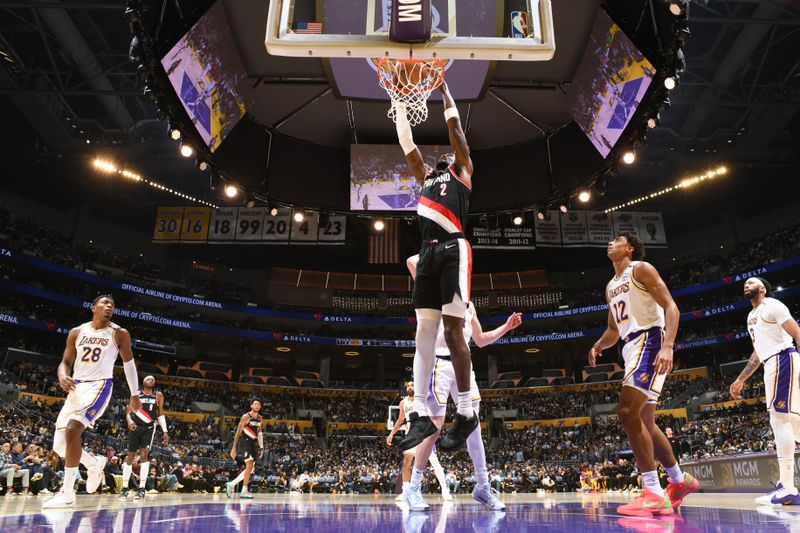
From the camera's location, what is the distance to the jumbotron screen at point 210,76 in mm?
9086

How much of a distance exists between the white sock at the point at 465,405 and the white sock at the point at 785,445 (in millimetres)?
3898

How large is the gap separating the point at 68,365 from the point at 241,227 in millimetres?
20402

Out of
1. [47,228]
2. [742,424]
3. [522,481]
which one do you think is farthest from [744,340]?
[47,228]

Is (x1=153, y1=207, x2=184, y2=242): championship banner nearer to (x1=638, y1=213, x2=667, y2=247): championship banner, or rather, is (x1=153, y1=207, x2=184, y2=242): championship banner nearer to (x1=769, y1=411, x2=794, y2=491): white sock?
(x1=638, y1=213, x2=667, y2=247): championship banner

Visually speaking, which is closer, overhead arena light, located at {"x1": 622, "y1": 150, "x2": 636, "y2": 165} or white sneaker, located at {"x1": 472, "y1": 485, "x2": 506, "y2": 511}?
white sneaker, located at {"x1": 472, "y1": 485, "x2": 506, "y2": 511}

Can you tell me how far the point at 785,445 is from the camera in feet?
19.0

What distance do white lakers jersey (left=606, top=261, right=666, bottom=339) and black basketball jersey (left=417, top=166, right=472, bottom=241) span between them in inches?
58.2

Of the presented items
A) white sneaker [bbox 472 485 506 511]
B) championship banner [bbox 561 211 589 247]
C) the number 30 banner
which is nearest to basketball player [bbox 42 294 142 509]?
white sneaker [bbox 472 485 506 511]

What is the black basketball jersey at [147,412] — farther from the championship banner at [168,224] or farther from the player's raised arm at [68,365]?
the championship banner at [168,224]

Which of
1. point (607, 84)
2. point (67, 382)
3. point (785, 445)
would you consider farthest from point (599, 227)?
point (67, 382)

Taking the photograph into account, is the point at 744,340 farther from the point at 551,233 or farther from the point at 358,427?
the point at 358,427

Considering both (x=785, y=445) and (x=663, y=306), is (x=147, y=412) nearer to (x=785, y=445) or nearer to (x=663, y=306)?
(x=663, y=306)

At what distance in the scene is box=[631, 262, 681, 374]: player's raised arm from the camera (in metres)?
4.18

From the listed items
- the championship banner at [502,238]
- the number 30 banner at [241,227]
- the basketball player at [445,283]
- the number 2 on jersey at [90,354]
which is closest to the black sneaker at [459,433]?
the basketball player at [445,283]
